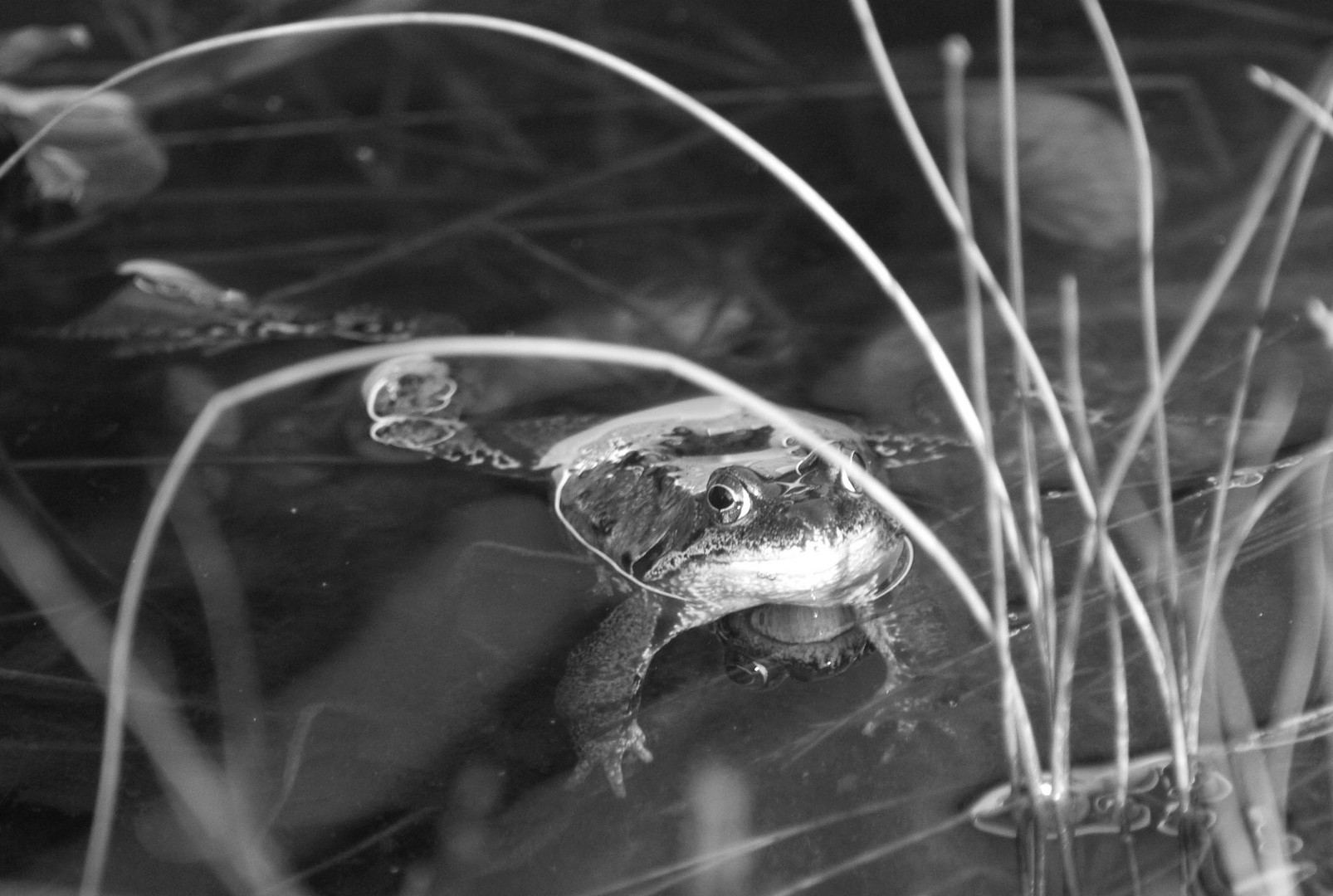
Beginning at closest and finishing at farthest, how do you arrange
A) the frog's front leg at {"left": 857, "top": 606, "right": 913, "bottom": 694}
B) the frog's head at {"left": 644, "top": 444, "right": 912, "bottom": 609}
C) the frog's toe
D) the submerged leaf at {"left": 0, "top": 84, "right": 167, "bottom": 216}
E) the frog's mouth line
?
the frog's toe, the frog's front leg at {"left": 857, "top": 606, "right": 913, "bottom": 694}, the frog's head at {"left": 644, "top": 444, "right": 912, "bottom": 609}, the frog's mouth line, the submerged leaf at {"left": 0, "top": 84, "right": 167, "bottom": 216}

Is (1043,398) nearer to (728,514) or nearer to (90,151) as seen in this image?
(728,514)

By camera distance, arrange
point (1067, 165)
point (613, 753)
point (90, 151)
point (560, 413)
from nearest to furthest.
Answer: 1. point (613, 753)
2. point (560, 413)
3. point (1067, 165)
4. point (90, 151)

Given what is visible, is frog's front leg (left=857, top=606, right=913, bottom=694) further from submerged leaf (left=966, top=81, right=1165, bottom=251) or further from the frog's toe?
submerged leaf (left=966, top=81, right=1165, bottom=251)

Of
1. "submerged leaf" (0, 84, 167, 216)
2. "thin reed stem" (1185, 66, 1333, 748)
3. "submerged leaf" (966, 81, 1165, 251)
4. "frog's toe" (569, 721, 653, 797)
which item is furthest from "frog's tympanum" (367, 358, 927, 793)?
"submerged leaf" (0, 84, 167, 216)

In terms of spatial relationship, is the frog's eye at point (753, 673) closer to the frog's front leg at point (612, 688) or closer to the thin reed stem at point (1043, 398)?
the frog's front leg at point (612, 688)

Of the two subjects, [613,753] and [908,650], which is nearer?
[613,753]

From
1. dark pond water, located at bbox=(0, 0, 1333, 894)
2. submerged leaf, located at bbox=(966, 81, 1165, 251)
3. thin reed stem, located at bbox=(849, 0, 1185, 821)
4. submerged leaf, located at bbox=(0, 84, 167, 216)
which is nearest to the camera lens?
thin reed stem, located at bbox=(849, 0, 1185, 821)

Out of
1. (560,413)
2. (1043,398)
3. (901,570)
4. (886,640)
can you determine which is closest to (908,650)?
(886,640)

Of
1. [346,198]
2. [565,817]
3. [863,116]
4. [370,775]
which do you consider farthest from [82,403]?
[863,116]
